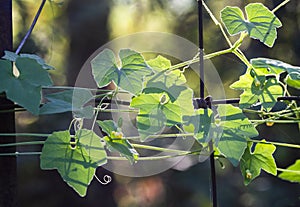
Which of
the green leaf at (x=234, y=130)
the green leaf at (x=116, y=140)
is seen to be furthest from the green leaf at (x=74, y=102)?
the green leaf at (x=234, y=130)

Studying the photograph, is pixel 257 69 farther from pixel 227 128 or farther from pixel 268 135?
pixel 268 135

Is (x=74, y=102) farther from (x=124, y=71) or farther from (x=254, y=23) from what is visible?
(x=254, y=23)

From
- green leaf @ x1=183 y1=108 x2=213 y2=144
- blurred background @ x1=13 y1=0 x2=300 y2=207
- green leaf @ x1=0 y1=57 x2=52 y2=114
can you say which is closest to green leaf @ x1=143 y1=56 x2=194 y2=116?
green leaf @ x1=183 y1=108 x2=213 y2=144

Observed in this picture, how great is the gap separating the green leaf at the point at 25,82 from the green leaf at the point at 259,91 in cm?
24

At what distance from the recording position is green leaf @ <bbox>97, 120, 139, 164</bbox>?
555 mm

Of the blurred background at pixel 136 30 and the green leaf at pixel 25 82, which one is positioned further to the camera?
the blurred background at pixel 136 30

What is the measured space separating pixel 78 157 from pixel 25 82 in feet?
0.31

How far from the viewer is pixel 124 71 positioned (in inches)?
22.4

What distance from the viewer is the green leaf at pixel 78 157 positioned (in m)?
0.54

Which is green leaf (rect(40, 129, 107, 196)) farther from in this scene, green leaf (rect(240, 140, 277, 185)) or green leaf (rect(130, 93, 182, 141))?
green leaf (rect(240, 140, 277, 185))

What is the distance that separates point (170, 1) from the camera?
8.97 ft

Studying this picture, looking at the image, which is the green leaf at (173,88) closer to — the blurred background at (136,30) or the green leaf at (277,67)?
the green leaf at (277,67)

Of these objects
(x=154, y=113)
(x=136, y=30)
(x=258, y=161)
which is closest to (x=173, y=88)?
(x=154, y=113)

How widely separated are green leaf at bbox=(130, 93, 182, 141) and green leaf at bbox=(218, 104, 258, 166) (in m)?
0.05
